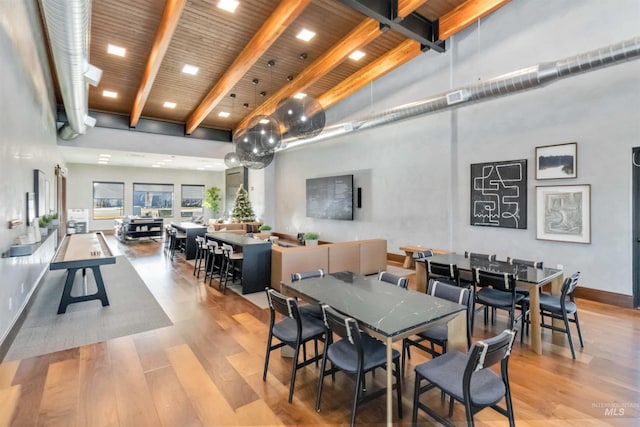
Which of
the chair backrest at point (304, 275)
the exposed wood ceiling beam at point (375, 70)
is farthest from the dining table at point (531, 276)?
the exposed wood ceiling beam at point (375, 70)

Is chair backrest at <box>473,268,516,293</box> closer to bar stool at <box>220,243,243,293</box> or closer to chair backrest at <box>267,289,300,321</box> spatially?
chair backrest at <box>267,289,300,321</box>

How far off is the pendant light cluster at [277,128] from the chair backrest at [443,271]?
228cm

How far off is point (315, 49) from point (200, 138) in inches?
241

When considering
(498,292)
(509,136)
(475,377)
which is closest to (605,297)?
(498,292)

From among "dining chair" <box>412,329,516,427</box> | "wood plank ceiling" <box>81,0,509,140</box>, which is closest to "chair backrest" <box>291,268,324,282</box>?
"dining chair" <box>412,329,516,427</box>

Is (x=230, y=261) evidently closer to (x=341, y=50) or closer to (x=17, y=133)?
(x=17, y=133)

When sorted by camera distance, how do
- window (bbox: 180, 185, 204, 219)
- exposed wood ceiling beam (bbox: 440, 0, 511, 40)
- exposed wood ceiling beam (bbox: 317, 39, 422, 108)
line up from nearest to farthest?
exposed wood ceiling beam (bbox: 440, 0, 511, 40)
exposed wood ceiling beam (bbox: 317, 39, 422, 108)
window (bbox: 180, 185, 204, 219)

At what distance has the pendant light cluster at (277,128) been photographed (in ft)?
12.1

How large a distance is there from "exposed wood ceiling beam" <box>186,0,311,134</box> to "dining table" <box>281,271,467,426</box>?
3668 millimetres

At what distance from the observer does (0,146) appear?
291cm

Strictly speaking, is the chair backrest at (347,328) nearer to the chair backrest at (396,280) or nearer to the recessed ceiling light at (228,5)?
the chair backrest at (396,280)

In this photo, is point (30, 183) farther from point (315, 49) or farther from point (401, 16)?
point (401, 16)

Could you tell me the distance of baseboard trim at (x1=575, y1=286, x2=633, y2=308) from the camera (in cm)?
434

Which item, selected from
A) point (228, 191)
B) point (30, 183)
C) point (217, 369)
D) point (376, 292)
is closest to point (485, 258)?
point (376, 292)
